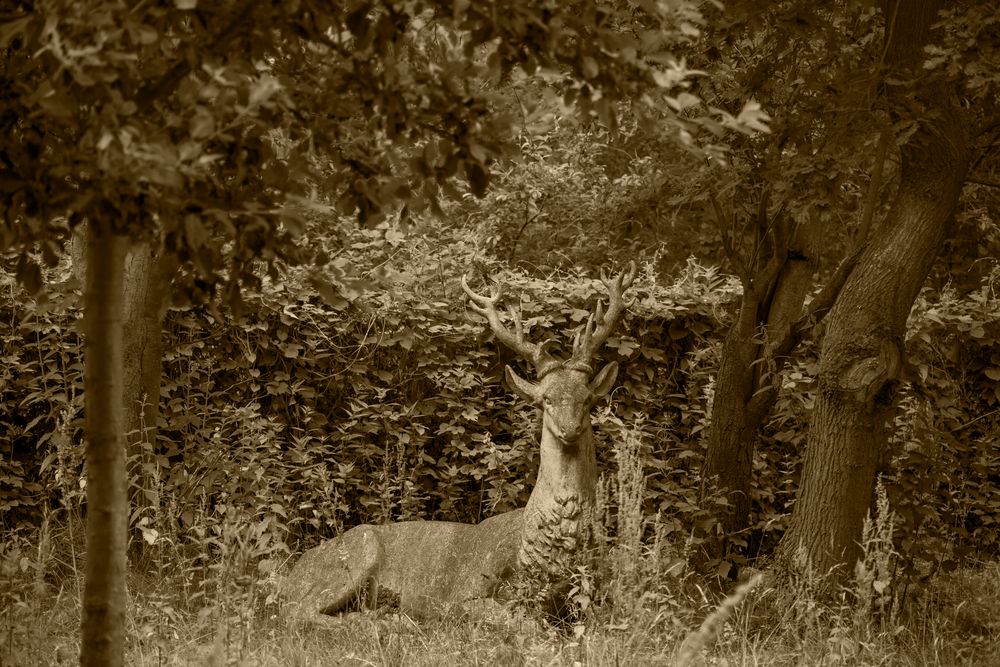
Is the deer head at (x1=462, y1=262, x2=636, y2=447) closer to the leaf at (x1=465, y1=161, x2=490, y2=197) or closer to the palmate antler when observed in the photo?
the palmate antler

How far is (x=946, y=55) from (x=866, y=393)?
1794mm

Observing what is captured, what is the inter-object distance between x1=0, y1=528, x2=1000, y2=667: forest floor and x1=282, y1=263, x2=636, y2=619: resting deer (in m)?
0.19

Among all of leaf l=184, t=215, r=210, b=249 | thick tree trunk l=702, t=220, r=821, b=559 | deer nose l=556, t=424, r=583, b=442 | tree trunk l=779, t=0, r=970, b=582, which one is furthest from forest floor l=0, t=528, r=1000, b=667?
leaf l=184, t=215, r=210, b=249

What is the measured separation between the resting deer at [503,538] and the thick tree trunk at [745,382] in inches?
51.8

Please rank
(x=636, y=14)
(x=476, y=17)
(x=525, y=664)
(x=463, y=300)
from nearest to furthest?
(x=476, y=17)
(x=525, y=664)
(x=636, y=14)
(x=463, y=300)

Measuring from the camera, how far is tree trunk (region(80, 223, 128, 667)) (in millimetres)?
2787

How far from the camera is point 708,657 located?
4.67 metres

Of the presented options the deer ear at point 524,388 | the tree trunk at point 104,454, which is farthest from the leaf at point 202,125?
the deer ear at point 524,388

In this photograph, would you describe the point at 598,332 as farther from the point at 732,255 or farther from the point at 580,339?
the point at 732,255

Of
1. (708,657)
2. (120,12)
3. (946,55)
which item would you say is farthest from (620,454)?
(120,12)

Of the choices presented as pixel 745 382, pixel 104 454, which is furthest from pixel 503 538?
pixel 104 454

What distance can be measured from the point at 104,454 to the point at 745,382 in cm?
480

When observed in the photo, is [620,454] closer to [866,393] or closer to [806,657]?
[806,657]

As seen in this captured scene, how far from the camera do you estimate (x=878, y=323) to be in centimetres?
553
